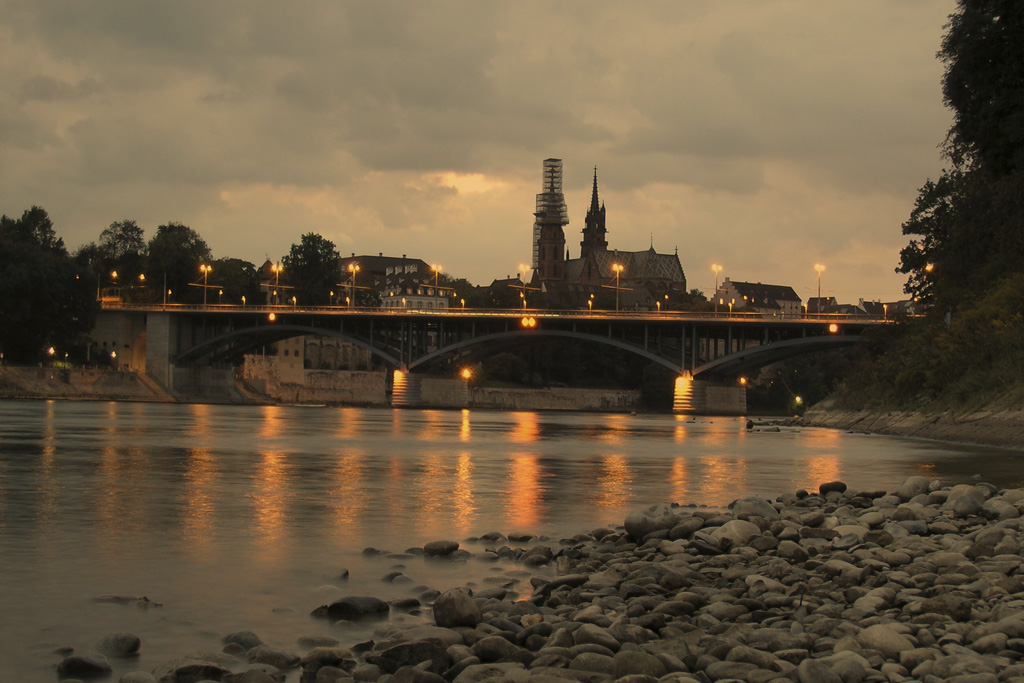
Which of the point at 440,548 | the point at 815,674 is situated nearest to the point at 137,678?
the point at 815,674

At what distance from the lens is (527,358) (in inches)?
5925

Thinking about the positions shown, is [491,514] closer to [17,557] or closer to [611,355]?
[17,557]

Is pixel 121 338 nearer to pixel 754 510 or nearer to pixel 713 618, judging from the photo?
pixel 754 510

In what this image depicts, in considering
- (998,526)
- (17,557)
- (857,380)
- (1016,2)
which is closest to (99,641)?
(17,557)

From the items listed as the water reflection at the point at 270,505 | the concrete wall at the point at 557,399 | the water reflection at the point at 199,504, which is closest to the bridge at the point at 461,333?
the concrete wall at the point at 557,399

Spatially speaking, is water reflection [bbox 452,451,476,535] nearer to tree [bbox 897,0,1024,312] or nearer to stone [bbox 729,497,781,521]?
stone [bbox 729,497,781,521]

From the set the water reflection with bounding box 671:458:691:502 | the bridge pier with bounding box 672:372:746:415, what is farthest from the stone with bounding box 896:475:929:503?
the bridge pier with bounding box 672:372:746:415

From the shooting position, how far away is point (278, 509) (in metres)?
18.5

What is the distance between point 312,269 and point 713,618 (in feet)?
466

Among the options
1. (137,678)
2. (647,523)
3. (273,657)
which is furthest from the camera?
(647,523)

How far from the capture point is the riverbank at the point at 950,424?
120 feet

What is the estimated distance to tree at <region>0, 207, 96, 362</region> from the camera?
316 ft

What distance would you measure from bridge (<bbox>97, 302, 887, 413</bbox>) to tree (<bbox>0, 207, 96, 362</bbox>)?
1801cm

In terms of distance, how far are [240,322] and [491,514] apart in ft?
368
